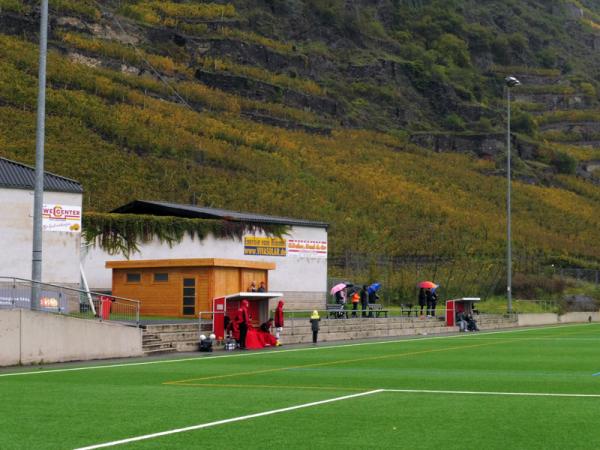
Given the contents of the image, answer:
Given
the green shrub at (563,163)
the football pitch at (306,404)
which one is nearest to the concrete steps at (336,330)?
the football pitch at (306,404)

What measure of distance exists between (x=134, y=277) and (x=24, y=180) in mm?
5714

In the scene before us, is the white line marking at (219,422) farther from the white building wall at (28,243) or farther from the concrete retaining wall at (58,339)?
the white building wall at (28,243)

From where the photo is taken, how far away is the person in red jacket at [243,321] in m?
32.4

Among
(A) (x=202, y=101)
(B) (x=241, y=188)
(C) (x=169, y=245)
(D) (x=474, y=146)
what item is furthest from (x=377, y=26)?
(C) (x=169, y=245)

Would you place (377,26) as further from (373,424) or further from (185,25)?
(373,424)

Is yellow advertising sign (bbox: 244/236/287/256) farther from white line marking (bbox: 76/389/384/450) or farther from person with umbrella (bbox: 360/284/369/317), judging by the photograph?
white line marking (bbox: 76/389/384/450)

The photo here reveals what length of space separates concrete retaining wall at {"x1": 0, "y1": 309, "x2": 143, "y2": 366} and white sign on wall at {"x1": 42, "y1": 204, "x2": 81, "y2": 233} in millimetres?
13981

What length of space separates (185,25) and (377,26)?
1844 inches

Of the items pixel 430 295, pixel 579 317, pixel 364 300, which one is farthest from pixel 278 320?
pixel 579 317

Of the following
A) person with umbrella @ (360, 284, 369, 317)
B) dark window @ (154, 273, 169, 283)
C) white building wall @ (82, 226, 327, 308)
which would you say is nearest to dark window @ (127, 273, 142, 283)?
dark window @ (154, 273, 169, 283)

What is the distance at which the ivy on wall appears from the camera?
46.9 metres

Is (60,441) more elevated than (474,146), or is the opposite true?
(474,146)

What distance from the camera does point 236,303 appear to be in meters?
34.7

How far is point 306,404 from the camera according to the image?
16109mm
